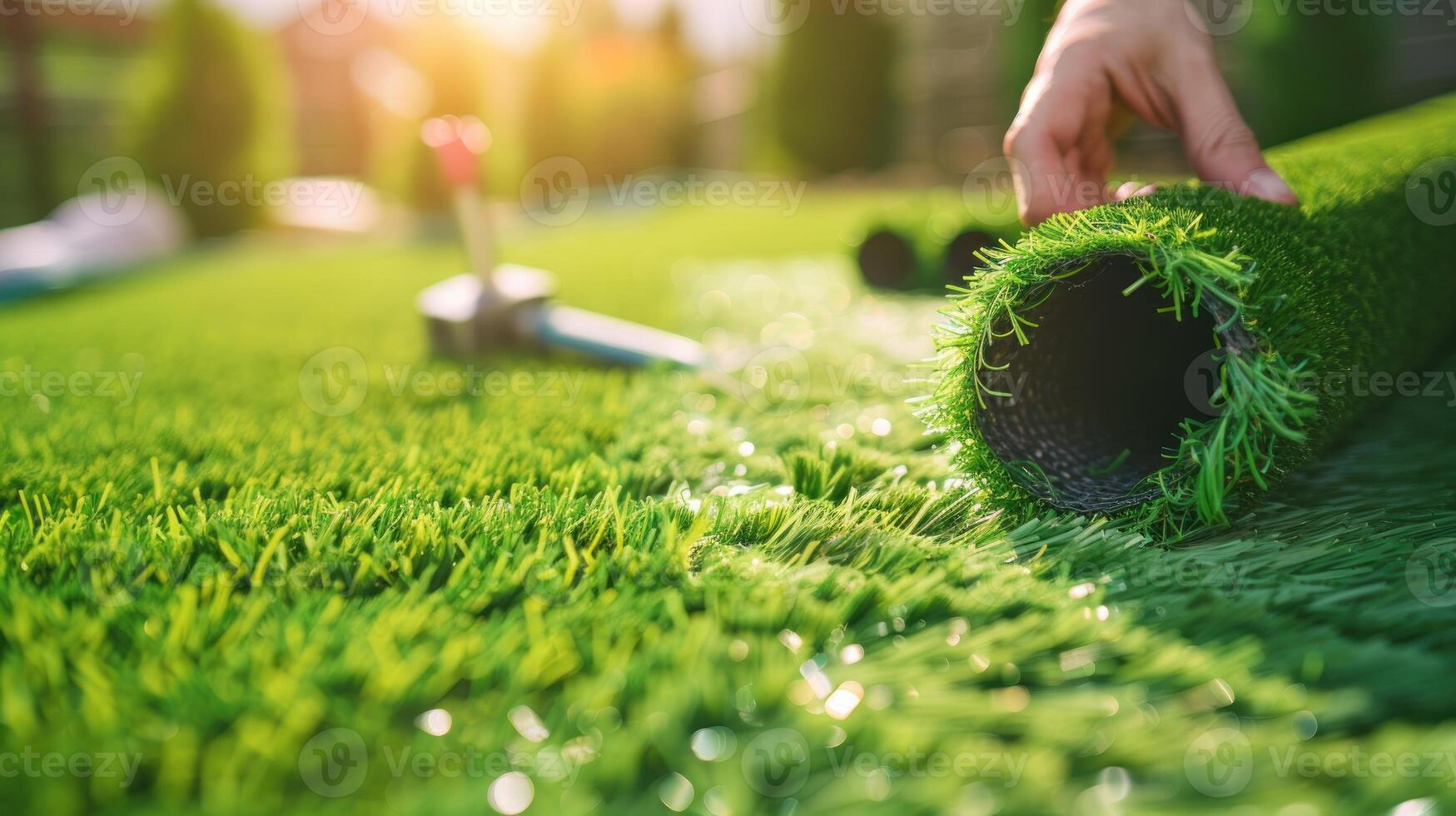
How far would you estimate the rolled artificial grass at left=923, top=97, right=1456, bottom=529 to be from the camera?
1.23 m

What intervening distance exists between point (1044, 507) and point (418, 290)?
4.75 m

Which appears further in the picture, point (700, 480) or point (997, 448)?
point (700, 480)

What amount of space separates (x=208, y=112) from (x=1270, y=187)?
15.4m

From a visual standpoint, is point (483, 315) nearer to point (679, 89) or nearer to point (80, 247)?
point (80, 247)

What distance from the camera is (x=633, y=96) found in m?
19.7

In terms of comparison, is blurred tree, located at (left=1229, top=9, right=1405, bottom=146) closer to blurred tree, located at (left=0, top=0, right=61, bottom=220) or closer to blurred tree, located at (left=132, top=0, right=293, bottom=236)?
blurred tree, located at (left=132, top=0, right=293, bottom=236)

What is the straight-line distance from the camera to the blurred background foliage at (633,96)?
833 cm

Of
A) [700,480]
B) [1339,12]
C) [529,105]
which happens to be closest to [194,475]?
[700,480]

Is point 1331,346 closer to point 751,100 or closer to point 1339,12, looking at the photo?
point 1339,12

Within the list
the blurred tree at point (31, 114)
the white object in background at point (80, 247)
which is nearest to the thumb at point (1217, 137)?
the white object in background at point (80, 247)

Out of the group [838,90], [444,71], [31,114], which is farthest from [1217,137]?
[31,114]

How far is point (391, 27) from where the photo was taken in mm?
31750

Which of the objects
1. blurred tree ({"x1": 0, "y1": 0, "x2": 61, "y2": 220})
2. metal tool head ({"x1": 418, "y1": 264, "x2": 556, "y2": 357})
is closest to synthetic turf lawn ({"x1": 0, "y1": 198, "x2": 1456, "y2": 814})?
metal tool head ({"x1": 418, "y1": 264, "x2": 556, "y2": 357})

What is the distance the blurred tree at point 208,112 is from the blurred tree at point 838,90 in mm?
8422
